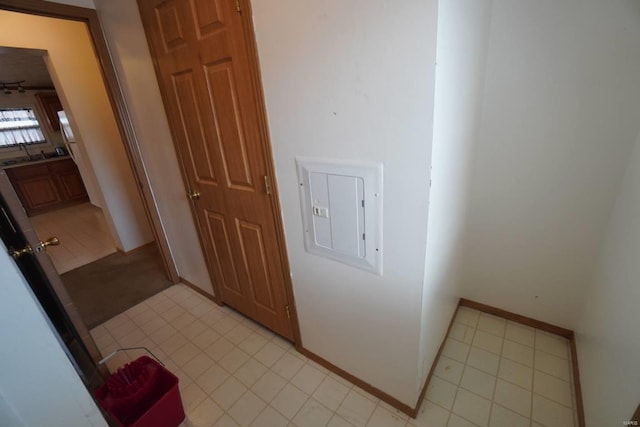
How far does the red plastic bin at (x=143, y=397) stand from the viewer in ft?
4.08

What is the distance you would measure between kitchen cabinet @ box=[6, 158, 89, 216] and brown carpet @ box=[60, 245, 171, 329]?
332 cm

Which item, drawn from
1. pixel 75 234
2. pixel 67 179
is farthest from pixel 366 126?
pixel 67 179

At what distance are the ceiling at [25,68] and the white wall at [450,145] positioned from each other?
3413mm

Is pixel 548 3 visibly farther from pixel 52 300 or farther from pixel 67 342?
pixel 67 342

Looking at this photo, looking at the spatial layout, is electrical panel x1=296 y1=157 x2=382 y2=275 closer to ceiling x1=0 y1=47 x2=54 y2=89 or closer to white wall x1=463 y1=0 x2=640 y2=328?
white wall x1=463 y1=0 x2=640 y2=328

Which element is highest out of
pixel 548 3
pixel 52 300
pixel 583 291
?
pixel 548 3

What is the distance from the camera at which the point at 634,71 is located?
115 centimetres

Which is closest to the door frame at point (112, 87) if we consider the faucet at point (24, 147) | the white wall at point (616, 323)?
the white wall at point (616, 323)

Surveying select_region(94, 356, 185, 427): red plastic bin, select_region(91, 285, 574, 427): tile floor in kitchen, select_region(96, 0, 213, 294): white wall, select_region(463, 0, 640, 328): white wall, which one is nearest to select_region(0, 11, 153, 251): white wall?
select_region(96, 0, 213, 294): white wall

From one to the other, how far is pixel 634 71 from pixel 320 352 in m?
1.97

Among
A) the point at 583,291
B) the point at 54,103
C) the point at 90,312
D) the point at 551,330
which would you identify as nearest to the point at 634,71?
the point at 583,291

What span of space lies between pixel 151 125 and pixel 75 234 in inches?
123

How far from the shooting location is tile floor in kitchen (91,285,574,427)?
134cm

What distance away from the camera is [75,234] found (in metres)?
3.85
